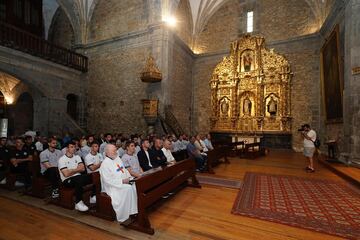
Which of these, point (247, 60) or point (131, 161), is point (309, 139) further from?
point (247, 60)

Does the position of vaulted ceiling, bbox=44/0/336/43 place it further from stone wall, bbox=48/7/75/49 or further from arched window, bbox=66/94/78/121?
arched window, bbox=66/94/78/121

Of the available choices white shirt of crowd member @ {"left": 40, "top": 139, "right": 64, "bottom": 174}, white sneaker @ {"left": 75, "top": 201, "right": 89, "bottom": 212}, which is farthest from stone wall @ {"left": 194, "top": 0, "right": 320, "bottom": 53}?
white sneaker @ {"left": 75, "top": 201, "right": 89, "bottom": 212}

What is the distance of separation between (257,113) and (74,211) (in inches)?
473

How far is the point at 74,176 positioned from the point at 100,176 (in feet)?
2.54

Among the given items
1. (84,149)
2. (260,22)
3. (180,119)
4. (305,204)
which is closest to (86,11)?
(180,119)

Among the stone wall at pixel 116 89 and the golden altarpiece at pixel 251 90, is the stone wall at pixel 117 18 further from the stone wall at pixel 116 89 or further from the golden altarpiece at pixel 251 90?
the golden altarpiece at pixel 251 90

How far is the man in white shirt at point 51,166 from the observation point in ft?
14.0

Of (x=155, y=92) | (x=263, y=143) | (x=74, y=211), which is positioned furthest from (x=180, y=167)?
(x=263, y=143)

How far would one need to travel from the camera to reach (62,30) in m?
16.1

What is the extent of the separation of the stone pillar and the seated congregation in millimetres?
5781

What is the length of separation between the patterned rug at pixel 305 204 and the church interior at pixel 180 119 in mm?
36

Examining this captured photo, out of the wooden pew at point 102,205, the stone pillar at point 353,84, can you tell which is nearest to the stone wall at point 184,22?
the stone pillar at point 353,84

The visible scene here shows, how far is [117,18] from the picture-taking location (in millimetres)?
13414

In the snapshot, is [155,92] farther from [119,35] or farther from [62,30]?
[62,30]
